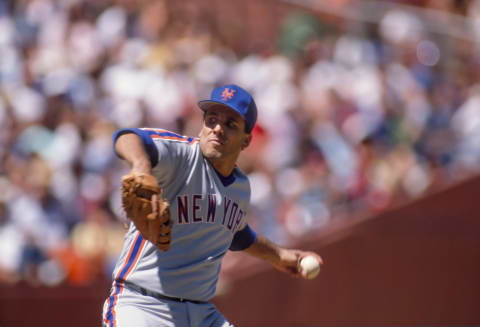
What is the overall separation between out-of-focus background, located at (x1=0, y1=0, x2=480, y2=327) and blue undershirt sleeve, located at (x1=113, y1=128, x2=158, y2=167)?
5.05 meters

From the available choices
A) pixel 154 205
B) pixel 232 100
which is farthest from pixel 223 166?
pixel 154 205

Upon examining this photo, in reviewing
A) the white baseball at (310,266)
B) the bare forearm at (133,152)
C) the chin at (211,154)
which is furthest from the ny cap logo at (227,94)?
the white baseball at (310,266)

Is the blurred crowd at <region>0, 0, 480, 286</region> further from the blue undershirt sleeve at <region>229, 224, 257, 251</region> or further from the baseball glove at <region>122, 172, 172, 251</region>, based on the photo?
the baseball glove at <region>122, 172, 172, 251</region>

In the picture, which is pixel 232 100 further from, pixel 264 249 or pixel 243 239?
pixel 264 249

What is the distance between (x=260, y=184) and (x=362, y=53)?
3608 millimetres

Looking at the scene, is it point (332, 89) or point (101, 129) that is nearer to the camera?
point (101, 129)

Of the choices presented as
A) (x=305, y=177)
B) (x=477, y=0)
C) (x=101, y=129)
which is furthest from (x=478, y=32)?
(x=101, y=129)

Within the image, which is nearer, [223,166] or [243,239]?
[223,166]

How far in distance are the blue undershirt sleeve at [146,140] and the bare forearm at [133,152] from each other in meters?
0.02

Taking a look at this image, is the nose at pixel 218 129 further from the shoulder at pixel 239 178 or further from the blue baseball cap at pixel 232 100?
the shoulder at pixel 239 178

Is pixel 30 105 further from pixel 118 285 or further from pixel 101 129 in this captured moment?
pixel 118 285

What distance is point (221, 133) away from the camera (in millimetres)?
4305

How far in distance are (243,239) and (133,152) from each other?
154 cm

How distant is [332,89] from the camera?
1082 cm
